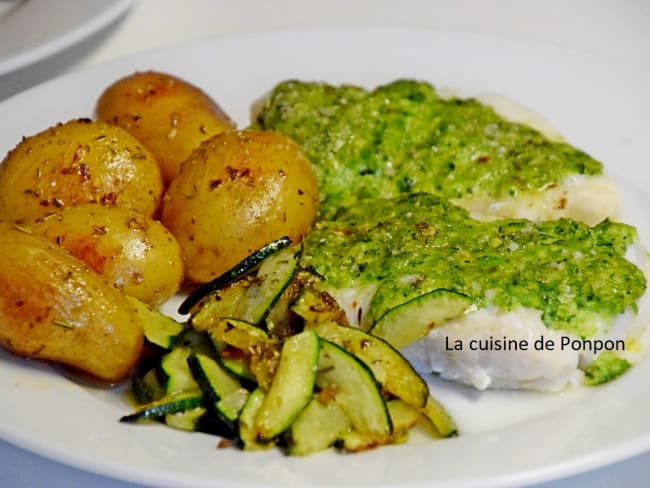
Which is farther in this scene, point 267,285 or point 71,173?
point 71,173

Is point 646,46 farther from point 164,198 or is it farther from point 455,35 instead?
point 164,198

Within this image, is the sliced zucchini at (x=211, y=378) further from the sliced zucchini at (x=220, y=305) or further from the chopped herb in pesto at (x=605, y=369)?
the chopped herb in pesto at (x=605, y=369)

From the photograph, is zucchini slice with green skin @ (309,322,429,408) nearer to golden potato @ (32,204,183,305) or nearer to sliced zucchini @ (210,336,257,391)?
sliced zucchini @ (210,336,257,391)

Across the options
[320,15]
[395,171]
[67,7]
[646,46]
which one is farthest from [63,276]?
[646,46]

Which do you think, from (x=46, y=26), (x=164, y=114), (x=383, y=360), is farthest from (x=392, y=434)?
(x=46, y=26)

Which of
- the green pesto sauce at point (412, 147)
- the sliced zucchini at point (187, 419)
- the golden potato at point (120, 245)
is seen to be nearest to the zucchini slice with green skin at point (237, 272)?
the golden potato at point (120, 245)

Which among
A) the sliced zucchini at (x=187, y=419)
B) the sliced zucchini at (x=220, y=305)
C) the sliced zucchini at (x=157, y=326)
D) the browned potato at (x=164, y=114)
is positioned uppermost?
the browned potato at (x=164, y=114)

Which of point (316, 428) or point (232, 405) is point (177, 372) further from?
point (316, 428)
